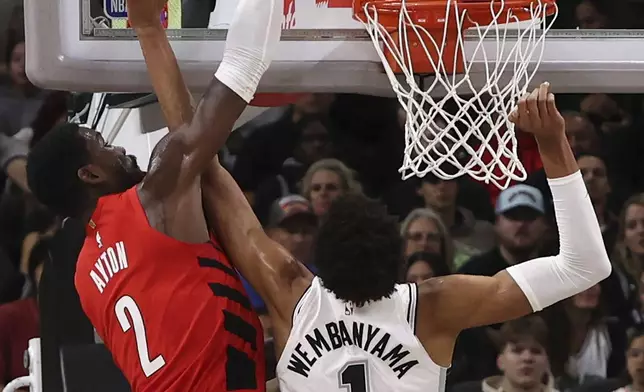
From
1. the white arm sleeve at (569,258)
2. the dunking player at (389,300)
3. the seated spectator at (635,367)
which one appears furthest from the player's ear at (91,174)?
the seated spectator at (635,367)

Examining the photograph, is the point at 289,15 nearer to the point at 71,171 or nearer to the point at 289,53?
the point at 289,53

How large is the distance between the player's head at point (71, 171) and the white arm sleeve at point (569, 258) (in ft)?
3.30

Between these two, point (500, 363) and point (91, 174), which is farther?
point (500, 363)

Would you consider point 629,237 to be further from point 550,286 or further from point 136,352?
point 136,352

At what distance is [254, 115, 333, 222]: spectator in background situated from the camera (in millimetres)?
3773

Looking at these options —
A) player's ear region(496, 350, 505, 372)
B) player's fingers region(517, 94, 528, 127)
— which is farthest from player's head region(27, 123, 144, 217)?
player's ear region(496, 350, 505, 372)

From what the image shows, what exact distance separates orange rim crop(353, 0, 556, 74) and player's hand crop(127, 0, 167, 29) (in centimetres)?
51

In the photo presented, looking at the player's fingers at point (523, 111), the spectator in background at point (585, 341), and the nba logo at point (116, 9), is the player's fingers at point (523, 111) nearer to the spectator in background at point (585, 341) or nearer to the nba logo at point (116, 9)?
the nba logo at point (116, 9)

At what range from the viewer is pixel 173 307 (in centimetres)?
215

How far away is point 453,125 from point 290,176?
1.59m

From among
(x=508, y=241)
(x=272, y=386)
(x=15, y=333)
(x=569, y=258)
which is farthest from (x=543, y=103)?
(x=15, y=333)

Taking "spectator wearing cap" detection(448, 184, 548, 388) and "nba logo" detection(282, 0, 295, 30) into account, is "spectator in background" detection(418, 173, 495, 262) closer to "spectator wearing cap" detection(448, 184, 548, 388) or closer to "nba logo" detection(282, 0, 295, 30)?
"spectator wearing cap" detection(448, 184, 548, 388)

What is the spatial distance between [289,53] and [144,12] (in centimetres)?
40

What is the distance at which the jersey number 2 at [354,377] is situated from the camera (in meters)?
2.07
